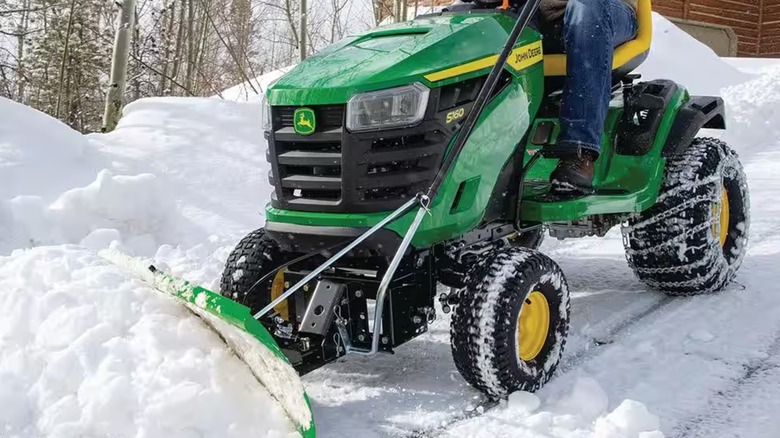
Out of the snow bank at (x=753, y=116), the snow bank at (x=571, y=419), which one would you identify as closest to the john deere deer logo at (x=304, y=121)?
the snow bank at (x=571, y=419)

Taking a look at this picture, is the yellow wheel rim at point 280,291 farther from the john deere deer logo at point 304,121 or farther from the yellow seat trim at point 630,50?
the yellow seat trim at point 630,50

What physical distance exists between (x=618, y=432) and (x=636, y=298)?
1899mm

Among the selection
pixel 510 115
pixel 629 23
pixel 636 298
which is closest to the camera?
pixel 510 115

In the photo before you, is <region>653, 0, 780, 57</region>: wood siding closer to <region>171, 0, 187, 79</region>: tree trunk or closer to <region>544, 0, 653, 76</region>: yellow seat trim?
<region>171, 0, 187, 79</region>: tree trunk

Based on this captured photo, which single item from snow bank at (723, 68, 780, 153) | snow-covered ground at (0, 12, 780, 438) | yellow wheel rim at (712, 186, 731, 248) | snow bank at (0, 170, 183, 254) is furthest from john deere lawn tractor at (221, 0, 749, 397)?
snow bank at (723, 68, 780, 153)

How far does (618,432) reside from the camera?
245cm

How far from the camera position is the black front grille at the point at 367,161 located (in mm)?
2756

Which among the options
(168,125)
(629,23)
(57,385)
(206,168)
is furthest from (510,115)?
(168,125)

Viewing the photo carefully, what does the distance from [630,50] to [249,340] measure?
262 cm

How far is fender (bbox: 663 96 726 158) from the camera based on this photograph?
4027 mm

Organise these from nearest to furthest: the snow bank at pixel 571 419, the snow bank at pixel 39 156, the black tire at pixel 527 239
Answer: the snow bank at pixel 571 419
the black tire at pixel 527 239
the snow bank at pixel 39 156

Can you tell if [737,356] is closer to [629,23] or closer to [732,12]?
[629,23]

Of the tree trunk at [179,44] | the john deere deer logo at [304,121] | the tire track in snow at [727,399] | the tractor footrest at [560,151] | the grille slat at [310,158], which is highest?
the tree trunk at [179,44]

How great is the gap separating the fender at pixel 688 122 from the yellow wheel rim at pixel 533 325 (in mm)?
1401
